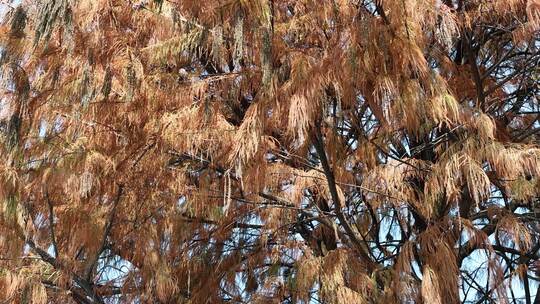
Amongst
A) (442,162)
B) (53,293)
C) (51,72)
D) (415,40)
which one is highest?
(51,72)

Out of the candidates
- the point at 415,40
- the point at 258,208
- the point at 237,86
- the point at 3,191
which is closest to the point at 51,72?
the point at 3,191

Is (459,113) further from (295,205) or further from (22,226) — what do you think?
(22,226)

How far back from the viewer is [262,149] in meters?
2.53

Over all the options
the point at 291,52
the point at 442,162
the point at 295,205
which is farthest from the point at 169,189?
the point at 442,162

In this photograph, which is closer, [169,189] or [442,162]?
[442,162]

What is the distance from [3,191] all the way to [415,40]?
1.53 m

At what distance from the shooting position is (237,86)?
273 cm

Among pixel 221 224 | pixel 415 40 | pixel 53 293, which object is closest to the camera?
pixel 415 40

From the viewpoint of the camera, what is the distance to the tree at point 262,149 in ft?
7.80

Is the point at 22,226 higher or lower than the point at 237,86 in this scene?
lower

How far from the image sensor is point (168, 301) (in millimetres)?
3033

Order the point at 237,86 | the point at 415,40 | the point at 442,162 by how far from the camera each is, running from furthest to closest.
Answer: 1. the point at 237,86
2. the point at 442,162
3. the point at 415,40

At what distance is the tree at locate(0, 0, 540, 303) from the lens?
93.7 inches

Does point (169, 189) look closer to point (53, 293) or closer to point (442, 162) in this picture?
point (53, 293)
